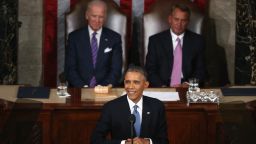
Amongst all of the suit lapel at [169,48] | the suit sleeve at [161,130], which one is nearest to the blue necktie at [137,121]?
the suit sleeve at [161,130]

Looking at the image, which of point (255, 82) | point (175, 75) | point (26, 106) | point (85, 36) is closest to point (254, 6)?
point (255, 82)

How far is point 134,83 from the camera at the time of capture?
400cm

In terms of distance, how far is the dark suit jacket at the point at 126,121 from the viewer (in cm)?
404

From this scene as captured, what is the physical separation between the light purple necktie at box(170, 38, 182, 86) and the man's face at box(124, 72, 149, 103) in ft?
6.83

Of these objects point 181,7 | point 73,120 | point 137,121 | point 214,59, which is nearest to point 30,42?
point 181,7

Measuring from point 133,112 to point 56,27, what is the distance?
286 cm

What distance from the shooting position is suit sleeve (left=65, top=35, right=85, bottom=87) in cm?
595

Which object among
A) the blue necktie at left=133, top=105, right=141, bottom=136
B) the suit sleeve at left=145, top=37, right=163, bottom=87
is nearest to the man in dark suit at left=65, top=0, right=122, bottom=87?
the suit sleeve at left=145, top=37, right=163, bottom=87

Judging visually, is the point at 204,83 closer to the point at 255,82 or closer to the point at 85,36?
the point at 255,82

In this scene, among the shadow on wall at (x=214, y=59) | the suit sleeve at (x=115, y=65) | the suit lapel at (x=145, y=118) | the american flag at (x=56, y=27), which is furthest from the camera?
the shadow on wall at (x=214, y=59)

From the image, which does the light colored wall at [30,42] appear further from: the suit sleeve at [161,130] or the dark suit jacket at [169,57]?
the suit sleeve at [161,130]

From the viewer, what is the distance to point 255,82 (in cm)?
691

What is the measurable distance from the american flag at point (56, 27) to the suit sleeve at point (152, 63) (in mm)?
642

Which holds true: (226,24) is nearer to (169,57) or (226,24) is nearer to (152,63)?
(169,57)
